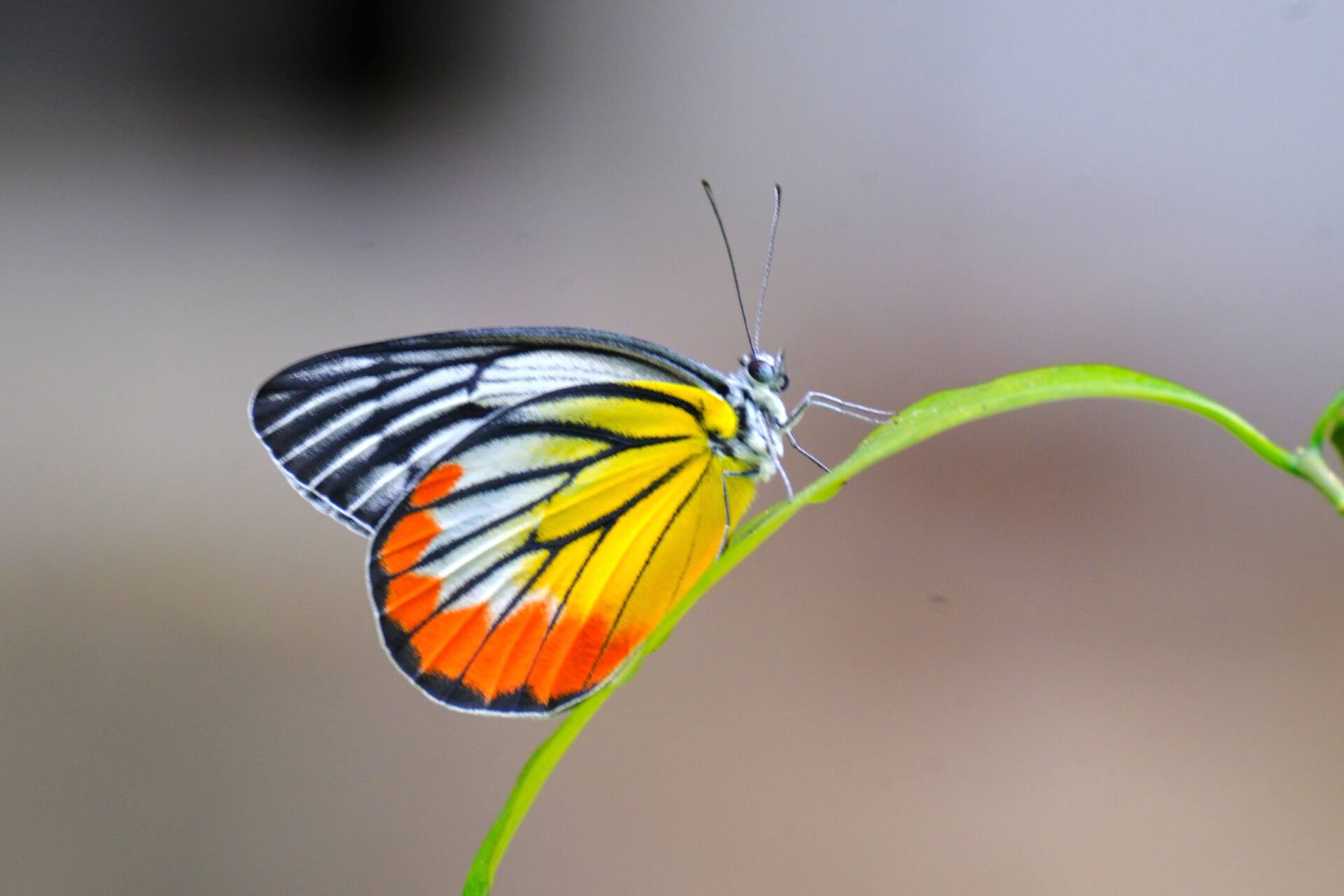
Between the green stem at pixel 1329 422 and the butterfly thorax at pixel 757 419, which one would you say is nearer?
the green stem at pixel 1329 422

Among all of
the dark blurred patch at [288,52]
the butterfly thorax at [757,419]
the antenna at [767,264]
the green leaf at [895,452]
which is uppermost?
the dark blurred patch at [288,52]

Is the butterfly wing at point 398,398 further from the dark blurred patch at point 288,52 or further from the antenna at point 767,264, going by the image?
the dark blurred patch at point 288,52

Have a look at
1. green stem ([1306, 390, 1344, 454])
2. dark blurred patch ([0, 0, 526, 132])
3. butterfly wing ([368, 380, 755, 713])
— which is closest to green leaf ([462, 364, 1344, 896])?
green stem ([1306, 390, 1344, 454])

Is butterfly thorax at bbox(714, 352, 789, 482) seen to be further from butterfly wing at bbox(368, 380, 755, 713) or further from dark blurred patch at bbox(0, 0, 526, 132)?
dark blurred patch at bbox(0, 0, 526, 132)

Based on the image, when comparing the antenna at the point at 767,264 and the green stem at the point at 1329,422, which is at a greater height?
the antenna at the point at 767,264

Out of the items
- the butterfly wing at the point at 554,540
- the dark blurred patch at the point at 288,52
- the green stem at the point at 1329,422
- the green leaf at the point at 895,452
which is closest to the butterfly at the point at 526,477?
the butterfly wing at the point at 554,540

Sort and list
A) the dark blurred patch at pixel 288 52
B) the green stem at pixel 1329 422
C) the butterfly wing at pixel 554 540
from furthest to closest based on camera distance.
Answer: the dark blurred patch at pixel 288 52
the butterfly wing at pixel 554 540
the green stem at pixel 1329 422

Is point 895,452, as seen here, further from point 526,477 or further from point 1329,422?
point 526,477
